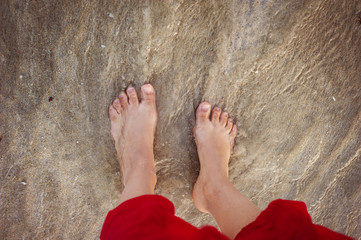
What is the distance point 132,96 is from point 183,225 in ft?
2.40

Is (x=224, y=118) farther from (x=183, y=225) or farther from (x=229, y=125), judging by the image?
(x=183, y=225)

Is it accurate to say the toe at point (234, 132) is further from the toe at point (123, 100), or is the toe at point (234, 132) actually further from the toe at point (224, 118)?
the toe at point (123, 100)

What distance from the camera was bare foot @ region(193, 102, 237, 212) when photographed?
1.51m

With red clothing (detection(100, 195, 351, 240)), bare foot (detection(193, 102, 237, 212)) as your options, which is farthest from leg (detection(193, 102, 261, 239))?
red clothing (detection(100, 195, 351, 240))

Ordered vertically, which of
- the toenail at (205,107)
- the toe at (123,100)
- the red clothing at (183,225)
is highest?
the toe at (123,100)

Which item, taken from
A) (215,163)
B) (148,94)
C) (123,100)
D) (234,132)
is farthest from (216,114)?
(123,100)

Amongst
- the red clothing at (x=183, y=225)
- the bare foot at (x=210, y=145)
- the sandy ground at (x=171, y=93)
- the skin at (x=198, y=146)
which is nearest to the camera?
the red clothing at (x=183, y=225)

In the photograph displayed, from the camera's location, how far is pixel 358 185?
5.92ft

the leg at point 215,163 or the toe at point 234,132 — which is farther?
the toe at point 234,132

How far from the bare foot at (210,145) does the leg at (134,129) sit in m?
0.27

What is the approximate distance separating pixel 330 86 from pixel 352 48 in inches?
8.7

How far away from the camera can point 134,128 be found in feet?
4.98

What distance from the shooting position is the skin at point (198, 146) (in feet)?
4.60

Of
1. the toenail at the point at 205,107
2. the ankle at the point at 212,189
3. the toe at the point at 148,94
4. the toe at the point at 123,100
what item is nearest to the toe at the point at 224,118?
the toenail at the point at 205,107
